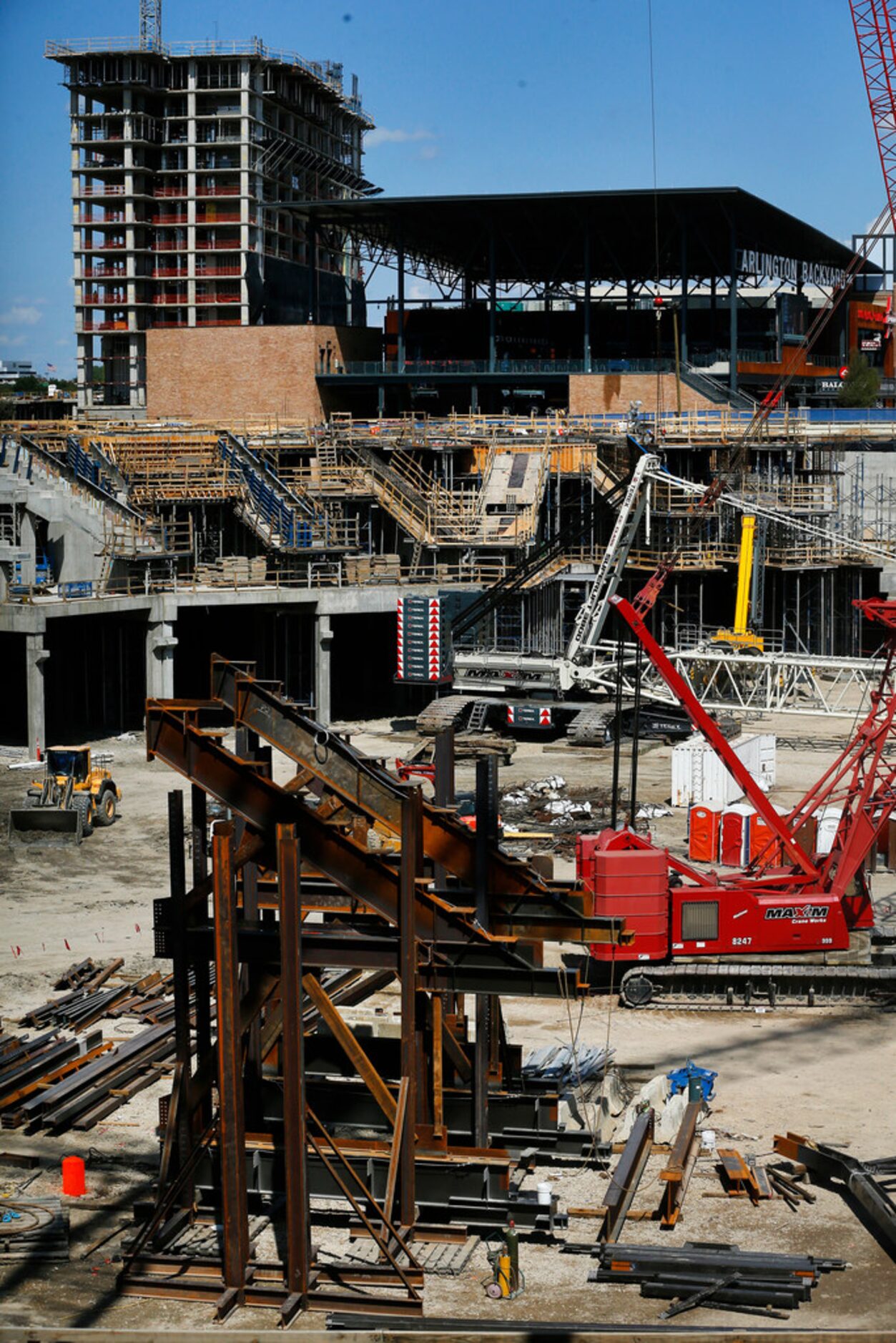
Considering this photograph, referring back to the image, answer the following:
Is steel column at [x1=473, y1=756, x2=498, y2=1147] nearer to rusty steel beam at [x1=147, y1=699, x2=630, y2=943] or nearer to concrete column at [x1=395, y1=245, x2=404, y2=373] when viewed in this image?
rusty steel beam at [x1=147, y1=699, x2=630, y2=943]

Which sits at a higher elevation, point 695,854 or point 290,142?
point 290,142

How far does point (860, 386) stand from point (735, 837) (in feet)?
219

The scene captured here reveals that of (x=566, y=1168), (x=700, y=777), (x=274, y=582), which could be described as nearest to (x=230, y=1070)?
(x=566, y=1168)

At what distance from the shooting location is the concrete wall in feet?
269

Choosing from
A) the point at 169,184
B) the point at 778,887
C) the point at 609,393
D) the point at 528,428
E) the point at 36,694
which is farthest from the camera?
the point at 169,184

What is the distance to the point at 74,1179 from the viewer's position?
65.1 feet

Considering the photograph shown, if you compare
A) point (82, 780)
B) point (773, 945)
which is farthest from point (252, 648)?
point (773, 945)

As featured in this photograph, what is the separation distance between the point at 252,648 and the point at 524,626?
1026cm

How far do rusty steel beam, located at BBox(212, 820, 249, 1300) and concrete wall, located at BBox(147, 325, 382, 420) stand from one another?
6601 centimetres

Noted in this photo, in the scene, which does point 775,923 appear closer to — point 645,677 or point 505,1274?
point 505,1274

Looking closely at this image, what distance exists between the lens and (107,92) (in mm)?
123438

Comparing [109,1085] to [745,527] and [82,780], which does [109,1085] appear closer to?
[82,780]

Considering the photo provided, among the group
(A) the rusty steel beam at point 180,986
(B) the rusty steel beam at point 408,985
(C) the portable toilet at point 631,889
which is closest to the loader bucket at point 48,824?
(C) the portable toilet at point 631,889

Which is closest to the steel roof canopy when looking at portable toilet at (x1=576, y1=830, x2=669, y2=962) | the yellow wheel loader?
the yellow wheel loader
